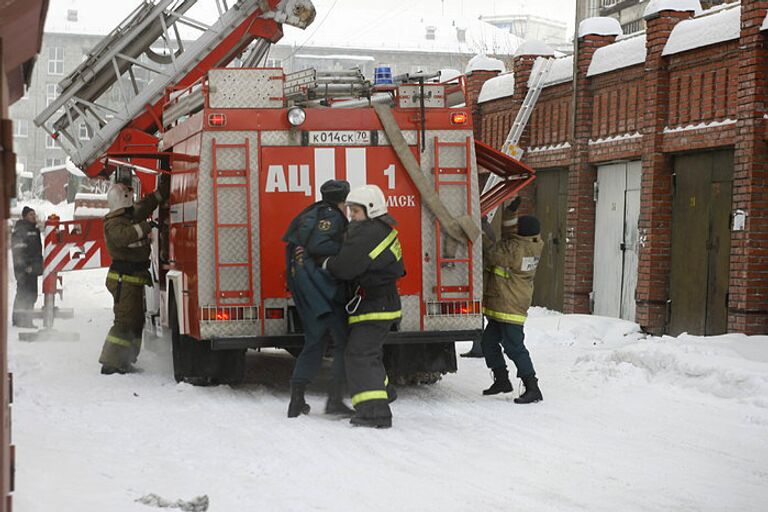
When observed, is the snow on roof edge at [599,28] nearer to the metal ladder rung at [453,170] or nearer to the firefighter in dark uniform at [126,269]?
the firefighter in dark uniform at [126,269]

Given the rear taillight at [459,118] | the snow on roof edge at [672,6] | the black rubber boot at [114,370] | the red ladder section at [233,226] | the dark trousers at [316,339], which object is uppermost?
the snow on roof edge at [672,6]

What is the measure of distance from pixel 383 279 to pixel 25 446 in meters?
2.97

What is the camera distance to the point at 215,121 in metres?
9.93

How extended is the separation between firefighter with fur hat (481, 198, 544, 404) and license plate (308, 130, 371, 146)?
1.55 meters

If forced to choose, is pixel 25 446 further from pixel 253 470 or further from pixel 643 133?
pixel 643 133

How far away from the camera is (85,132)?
625 inches

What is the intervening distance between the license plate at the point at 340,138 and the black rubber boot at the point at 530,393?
8.42 feet

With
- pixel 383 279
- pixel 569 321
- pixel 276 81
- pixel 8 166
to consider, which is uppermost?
pixel 276 81

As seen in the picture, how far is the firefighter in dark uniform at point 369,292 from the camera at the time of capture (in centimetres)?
893

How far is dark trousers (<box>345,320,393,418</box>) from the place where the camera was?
A: 8891 mm

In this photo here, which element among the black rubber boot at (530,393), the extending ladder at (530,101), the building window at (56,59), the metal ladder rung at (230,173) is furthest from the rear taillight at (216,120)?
the building window at (56,59)

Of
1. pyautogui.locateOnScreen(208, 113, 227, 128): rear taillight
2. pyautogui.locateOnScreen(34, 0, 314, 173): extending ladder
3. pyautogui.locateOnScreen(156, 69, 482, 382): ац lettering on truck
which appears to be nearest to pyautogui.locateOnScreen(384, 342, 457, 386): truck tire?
pyautogui.locateOnScreen(156, 69, 482, 382): ац lettering on truck

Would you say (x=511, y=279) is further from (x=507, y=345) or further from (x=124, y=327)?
(x=124, y=327)

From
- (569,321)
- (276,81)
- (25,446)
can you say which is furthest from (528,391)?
(569,321)
